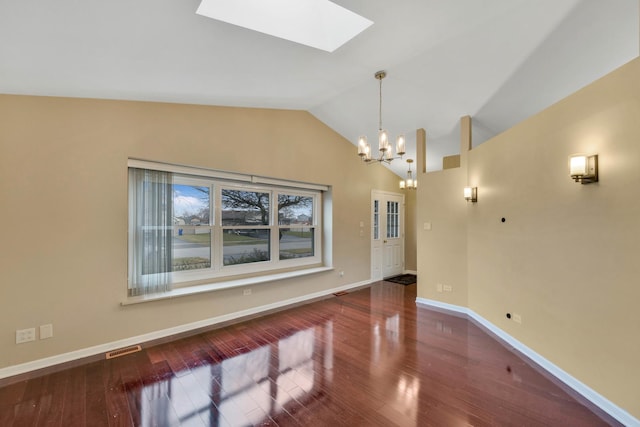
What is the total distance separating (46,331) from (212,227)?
1919mm

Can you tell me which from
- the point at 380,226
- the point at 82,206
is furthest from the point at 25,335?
the point at 380,226

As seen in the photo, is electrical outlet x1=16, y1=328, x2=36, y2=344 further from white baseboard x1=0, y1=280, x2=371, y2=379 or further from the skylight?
the skylight

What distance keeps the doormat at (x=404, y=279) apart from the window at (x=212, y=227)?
2.14 m

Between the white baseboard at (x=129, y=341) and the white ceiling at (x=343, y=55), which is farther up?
the white ceiling at (x=343, y=55)

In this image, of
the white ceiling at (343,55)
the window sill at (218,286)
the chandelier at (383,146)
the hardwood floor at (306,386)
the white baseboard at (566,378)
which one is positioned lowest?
the hardwood floor at (306,386)

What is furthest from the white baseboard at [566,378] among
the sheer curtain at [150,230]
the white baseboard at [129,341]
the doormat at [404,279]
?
the sheer curtain at [150,230]

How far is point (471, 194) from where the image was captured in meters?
3.91

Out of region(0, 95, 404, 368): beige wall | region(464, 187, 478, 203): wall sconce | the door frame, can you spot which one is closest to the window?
region(0, 95, 404, 368): beige wall

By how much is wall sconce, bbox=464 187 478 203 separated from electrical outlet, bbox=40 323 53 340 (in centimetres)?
512

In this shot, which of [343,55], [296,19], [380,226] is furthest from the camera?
[380,226]

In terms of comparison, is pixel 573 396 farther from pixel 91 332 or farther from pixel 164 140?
pixel 164 140

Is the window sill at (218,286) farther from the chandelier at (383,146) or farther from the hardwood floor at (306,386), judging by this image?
the chandelier at (383,146)

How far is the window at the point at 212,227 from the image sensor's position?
316cm

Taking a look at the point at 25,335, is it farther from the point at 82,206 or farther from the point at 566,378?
the point at 566,378
